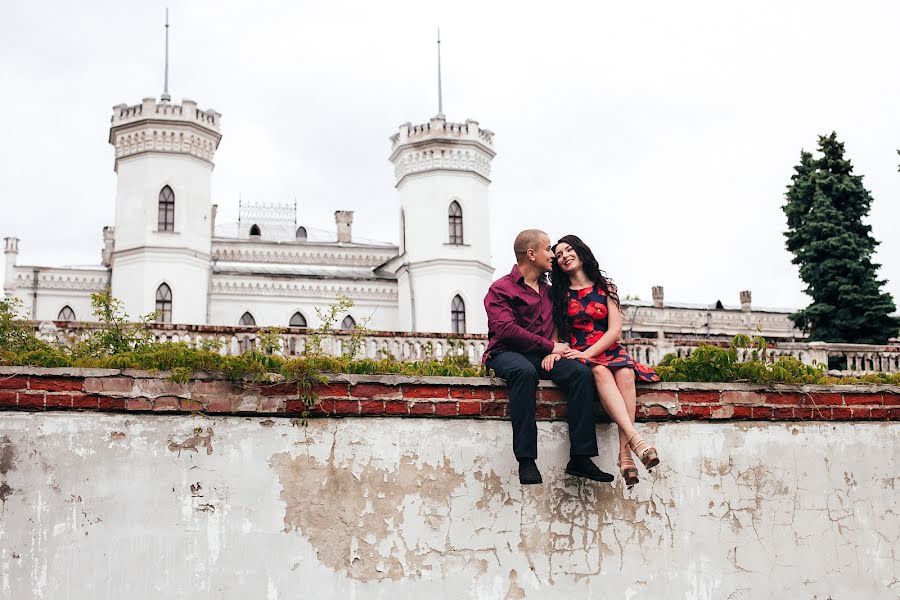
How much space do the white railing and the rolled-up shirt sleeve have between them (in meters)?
11.6

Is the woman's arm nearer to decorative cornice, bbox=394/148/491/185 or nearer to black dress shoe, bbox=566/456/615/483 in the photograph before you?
black dress shoe, bbox=566/456/615/483

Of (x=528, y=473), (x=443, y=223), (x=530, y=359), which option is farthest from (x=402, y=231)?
(x=528, y=473)

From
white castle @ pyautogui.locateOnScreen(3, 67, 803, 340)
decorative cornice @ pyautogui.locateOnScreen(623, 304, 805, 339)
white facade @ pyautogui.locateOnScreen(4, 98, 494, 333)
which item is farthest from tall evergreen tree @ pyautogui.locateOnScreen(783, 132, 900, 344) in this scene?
white facade @ pyautogui.locateOnScreen(4, 98, 494, 333)

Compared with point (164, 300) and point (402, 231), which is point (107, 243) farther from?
point (402, 231)

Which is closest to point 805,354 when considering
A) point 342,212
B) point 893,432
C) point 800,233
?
point 800,233

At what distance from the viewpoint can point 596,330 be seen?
6.03 meters

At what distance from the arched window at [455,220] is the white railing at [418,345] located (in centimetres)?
1498

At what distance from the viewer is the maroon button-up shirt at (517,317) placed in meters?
5.81

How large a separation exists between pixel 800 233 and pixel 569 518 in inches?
1018

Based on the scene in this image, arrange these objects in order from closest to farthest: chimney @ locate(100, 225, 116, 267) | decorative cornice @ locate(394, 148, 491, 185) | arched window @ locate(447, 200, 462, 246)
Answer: arched window @ locate(447, 200, 462, 246) < decorative cornice @ locate(394, 148, 491, 185) < chimney @ locate(100, 225, 116, 267)

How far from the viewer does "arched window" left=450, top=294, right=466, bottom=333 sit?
3494 cm

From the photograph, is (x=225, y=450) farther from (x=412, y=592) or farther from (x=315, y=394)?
(x=412, y=592)

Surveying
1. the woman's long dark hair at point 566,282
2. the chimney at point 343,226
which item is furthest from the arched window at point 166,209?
the woman's long dark hair at point 566,282

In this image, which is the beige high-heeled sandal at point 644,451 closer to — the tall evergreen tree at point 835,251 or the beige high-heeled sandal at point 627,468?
the beige high-heeled sandal at point 627,468
